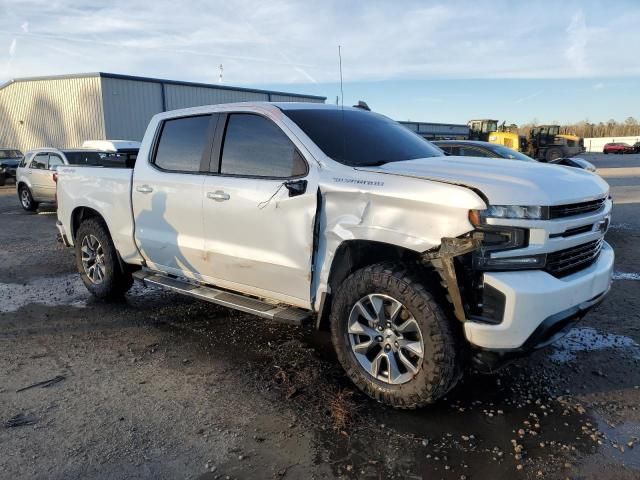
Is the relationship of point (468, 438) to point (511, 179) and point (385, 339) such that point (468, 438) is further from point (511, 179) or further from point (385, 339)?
point (511, 179)

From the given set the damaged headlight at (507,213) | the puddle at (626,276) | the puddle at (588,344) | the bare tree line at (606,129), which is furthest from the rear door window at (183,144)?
the bare tree line at (606,129)

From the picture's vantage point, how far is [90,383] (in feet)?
12.5

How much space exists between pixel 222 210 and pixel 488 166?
2.05 meters

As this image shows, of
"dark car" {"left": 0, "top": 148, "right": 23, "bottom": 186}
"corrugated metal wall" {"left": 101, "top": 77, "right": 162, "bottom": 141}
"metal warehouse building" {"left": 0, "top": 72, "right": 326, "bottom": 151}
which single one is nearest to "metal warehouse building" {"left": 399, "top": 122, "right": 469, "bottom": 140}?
"metal warehouse building" {"left": 0, "top": 72, "right": 326, "bottom": 151}

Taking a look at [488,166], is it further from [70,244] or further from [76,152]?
[76,152]

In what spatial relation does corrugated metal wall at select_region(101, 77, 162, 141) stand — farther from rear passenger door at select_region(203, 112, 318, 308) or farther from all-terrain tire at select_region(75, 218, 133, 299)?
rear passenger door at select_region(203, 112, 318, 308)

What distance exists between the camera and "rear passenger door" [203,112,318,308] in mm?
3711

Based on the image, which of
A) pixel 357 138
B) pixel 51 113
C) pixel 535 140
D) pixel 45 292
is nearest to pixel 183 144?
pixel 357 138

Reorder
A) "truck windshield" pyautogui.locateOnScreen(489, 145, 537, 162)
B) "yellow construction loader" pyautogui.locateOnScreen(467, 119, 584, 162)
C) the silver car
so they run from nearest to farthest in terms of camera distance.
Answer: "truck windshield" pyautogui.locateOnScreen(489, 145, 537, 162) → the silver car → "yellow construction loader" pyautogui.locateOnScreen(467, 119, 584, 162)

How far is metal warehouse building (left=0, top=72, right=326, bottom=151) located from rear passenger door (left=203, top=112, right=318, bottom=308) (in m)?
27.4

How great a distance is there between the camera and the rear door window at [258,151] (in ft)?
12.7

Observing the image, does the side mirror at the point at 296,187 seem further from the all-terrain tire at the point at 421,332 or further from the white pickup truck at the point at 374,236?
the all-terrain tire at the point at 421,332

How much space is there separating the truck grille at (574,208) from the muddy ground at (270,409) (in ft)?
4.11

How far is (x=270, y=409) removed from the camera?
340 cm
